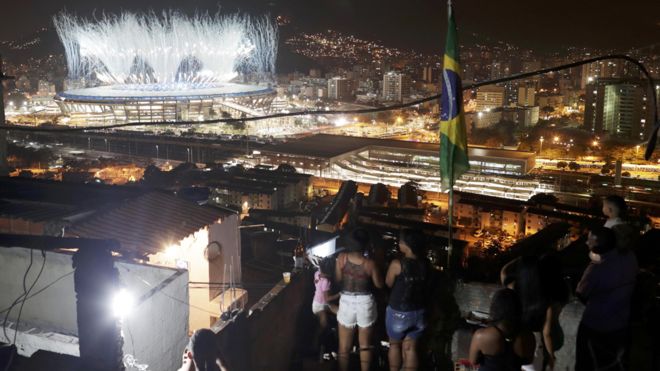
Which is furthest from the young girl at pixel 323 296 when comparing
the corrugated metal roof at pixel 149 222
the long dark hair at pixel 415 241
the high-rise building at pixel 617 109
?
the high-rise building at pixel 617 109

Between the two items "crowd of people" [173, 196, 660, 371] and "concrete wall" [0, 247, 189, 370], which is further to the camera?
"concrete wall" [0, 247, 189, 370]

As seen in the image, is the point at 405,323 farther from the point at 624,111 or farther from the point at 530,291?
the point at 624,111

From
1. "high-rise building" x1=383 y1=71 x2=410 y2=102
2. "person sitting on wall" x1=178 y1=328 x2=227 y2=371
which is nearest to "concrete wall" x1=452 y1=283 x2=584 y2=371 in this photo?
"person sitting on wall" x1=178 y1=328 x2=227 y2=371

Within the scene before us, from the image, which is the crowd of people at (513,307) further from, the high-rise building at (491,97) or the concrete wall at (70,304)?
the high-rise building at (491,97)

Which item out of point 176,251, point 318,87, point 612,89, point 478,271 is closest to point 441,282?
point 478,271

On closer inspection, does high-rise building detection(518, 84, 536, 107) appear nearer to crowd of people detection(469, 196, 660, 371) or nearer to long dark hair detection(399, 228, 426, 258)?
crowd of people detection(469, 196, 660, 371)

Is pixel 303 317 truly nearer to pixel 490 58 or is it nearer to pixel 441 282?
pixel 441 282
